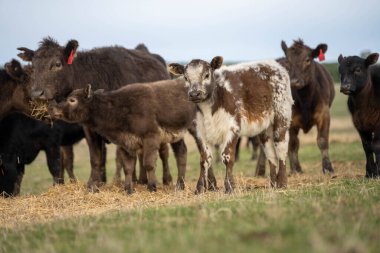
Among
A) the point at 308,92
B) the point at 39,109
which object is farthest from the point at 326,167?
the point at 39,109

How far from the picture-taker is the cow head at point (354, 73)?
442 inches

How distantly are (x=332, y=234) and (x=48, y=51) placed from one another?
28.1ft

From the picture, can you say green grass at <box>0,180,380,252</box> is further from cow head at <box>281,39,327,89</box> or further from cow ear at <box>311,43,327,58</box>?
cow ear at <box>311,43,327,58</box>

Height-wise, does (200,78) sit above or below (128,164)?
above

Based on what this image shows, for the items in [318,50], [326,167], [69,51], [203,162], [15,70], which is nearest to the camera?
[203,162]

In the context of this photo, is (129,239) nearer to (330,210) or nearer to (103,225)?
(103,225)

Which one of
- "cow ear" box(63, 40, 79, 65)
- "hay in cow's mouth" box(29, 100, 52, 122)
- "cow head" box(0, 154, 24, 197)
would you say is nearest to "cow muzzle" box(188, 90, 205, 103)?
"cow ear" box(63, 40, 79, 65)

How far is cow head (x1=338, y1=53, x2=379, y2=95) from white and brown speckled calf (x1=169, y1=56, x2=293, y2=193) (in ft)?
4.54

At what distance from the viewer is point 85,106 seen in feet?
36.0

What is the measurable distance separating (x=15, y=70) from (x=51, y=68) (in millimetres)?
1429

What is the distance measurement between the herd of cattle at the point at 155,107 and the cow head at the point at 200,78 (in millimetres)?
20

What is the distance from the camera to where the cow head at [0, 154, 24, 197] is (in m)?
12.9

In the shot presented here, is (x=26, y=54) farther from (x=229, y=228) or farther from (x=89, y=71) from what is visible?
(x=229, y=228)

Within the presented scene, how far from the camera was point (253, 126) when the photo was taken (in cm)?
1022
